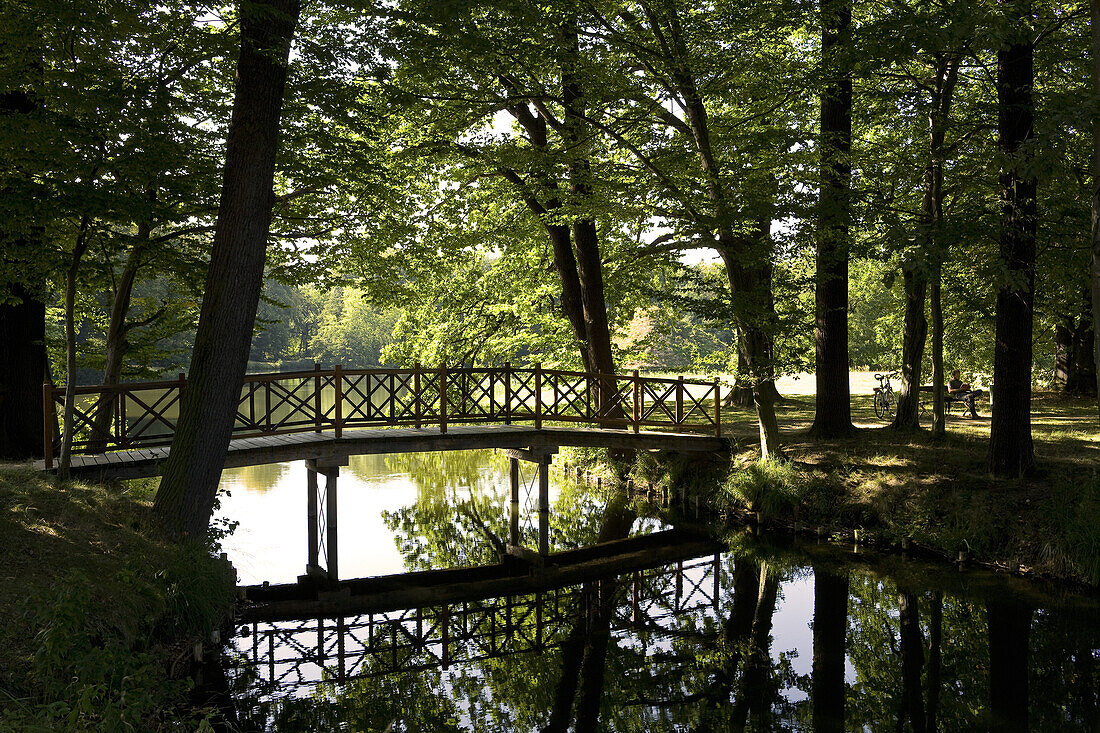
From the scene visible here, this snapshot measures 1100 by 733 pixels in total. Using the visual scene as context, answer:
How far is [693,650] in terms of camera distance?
8.82 metres

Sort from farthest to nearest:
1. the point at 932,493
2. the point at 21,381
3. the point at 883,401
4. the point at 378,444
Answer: the point at 883,401 < the point at 378,444 < the point at 21,381 < the point at 932,493

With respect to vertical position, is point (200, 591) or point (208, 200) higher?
point (208, 200)

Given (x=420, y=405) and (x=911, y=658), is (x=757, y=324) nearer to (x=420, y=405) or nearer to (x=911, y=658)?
(x=911, y=658)

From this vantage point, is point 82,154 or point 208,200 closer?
point 82,154

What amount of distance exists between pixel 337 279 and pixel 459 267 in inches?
192

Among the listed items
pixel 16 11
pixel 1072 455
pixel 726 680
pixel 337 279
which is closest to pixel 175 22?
pixel 16 11

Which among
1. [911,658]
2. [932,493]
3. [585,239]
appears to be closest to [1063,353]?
[932,493]

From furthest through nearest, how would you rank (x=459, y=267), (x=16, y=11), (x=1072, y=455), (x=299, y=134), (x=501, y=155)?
1. (x=459, y=267)
2. (x=501, y=155)
3. (x=1072, y=455)
4. (x=299, y=134)
5. (x=16, y=11)

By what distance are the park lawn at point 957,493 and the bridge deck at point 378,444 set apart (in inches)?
66.5

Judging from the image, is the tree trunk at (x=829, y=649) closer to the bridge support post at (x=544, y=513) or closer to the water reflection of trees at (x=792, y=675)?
the water reflection of trees at (x=792, y=675)

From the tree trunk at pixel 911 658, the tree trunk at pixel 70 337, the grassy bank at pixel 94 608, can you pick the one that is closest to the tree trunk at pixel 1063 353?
the tree trunk at pixel 911 658

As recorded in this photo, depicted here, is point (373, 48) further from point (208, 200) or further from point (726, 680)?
point (726, 680)

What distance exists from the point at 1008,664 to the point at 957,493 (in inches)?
138

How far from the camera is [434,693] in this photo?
7.73 metres
